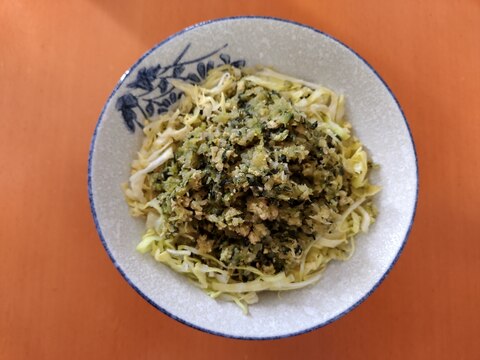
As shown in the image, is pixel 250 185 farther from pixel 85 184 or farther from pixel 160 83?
pixel 85 184

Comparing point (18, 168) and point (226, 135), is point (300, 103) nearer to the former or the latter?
point (226, 135)

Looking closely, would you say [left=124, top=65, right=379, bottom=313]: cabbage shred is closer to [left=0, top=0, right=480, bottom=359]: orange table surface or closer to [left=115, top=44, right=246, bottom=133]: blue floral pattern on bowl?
[left=115, top=44, right=246, bottom=133]: blue floral pattern on bowl

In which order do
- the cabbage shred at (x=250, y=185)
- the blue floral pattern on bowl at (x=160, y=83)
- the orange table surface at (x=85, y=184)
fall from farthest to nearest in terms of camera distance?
1. the orange table surface at (x=85, y=184)
2. the blue floral pattern on bowl at (x=160, y=83)
3. the cabbage shred at (x=250, y=185)

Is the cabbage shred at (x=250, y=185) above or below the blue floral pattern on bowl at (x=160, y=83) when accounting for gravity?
below

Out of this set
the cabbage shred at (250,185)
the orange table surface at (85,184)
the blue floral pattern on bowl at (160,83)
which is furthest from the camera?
the orange table surface at (85,184)

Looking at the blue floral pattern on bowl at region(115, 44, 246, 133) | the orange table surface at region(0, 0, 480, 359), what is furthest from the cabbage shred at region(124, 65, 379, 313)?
the orange table surface at region(0, 0, 480, 359)

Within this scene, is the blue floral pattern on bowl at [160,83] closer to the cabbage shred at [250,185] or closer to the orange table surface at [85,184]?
the cabbage shred at [250,185]

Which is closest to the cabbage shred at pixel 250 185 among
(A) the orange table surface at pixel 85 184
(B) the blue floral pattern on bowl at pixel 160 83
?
(B) the blue floral pattern on bowl at pixel 160 83
